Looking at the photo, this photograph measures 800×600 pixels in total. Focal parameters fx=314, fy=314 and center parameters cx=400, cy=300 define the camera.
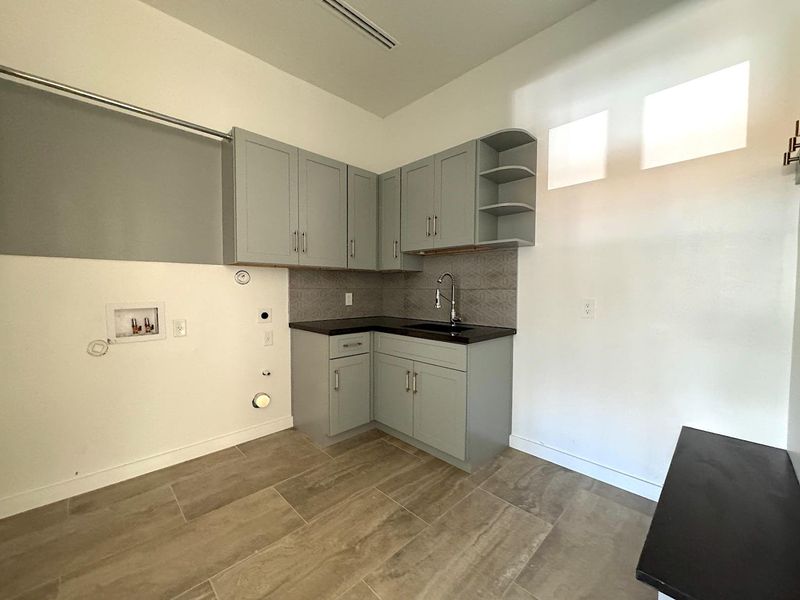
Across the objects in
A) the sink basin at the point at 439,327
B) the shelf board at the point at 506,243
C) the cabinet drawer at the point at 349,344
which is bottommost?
the cabinet drawer at the point at 349,344

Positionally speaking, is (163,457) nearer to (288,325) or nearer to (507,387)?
(288,325)

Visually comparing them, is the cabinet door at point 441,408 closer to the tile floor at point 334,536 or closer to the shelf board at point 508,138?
the tile floor at point 334,536

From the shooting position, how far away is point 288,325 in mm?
2691

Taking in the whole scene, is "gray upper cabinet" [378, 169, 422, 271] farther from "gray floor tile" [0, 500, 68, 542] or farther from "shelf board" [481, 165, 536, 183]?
"gray floor tile" [0, 500, 68, 542]

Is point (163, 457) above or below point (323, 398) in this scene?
below

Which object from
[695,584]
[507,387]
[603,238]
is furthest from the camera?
[507,387]

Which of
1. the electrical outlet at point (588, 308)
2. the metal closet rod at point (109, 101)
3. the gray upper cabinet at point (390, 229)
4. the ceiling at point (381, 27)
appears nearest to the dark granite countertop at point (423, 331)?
the electrical outlet at point (588, 308)

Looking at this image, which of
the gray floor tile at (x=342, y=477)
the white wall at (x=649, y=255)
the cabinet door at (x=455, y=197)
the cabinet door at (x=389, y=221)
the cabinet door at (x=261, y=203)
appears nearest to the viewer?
the white wall at (x=649, y=255)

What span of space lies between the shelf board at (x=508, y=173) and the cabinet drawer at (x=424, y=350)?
4.07ft

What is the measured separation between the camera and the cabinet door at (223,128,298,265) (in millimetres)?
2104

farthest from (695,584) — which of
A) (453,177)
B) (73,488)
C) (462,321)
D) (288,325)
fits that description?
(73,488)

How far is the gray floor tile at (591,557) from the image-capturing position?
4.12ft

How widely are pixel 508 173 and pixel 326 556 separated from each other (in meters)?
2.49

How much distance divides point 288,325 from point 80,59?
2023 mm
